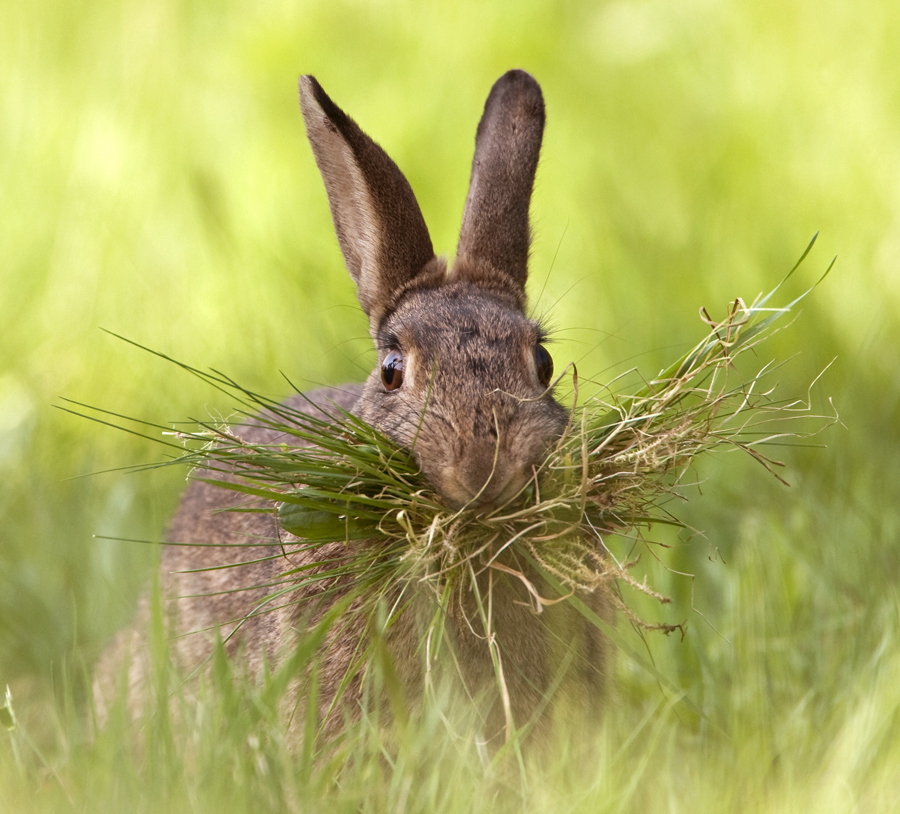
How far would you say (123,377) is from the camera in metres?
5.64

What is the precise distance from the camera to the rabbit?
317 cm

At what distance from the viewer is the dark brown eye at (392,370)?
366 centimetres

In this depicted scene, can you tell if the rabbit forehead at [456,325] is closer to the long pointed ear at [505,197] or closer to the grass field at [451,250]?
the long pointed ear at [505,197]

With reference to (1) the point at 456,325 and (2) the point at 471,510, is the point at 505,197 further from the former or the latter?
(2) the point at 471,510

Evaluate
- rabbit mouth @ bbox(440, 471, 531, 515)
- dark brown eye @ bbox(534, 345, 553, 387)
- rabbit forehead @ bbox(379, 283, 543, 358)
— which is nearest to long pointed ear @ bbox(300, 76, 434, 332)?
rabbit forehead @ bbox(379, 283, 543, 358)

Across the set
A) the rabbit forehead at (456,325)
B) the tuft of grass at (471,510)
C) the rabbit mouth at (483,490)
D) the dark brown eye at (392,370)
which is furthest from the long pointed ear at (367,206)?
the rabbit mouth at (483,490)

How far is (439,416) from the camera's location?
321 centimetres

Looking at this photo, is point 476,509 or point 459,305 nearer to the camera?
point 476,509

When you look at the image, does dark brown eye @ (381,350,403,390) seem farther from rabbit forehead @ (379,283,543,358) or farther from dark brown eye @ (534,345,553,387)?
dark brown eye @ (534,345,553,387)

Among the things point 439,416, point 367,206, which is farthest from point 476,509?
point 367,206

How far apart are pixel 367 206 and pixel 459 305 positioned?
502 millimetres

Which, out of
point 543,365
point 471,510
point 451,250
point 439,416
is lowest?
point 471,510

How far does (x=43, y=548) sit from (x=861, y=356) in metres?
3.36

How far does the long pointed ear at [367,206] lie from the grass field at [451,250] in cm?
53
